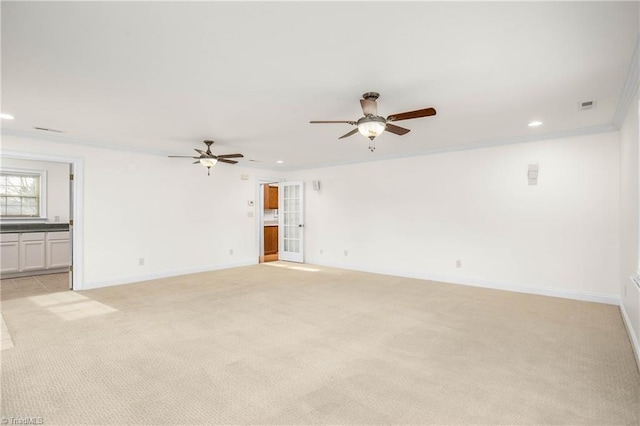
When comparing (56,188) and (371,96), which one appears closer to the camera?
(371,96)

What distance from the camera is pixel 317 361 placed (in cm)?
257

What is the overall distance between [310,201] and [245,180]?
1.59 meters

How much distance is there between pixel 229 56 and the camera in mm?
2361

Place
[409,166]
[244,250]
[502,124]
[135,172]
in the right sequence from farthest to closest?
[244,250], [409,166], [135,172], [502,124]

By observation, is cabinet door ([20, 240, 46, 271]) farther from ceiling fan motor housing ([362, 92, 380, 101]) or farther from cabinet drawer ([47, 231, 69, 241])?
ceiling fan motor housing ([362, 92, 380, 101])

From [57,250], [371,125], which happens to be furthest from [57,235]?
[371,125]

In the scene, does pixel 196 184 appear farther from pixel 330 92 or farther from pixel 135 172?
pixel 330 92

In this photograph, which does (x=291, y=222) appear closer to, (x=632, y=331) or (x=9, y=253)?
(x=9, y=253)

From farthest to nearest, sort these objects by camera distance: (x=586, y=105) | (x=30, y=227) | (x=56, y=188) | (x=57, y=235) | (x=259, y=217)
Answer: (x=259, y=217), (x=56, y=188), (x=57, y=235), (x=30, y=227), (x=586, y=105)

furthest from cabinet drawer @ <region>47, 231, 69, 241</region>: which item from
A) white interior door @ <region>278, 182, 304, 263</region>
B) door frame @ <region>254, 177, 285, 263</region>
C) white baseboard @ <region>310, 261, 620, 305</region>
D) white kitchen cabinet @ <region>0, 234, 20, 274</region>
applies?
white baseboard @ <region>310, 261, 620, 305</region>

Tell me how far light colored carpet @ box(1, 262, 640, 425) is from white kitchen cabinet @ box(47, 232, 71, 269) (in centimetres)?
192

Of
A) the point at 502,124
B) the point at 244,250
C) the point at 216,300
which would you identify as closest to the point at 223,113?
the point at 216,300

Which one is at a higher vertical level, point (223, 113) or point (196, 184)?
point (223, 113)

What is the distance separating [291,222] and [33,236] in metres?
5.08
